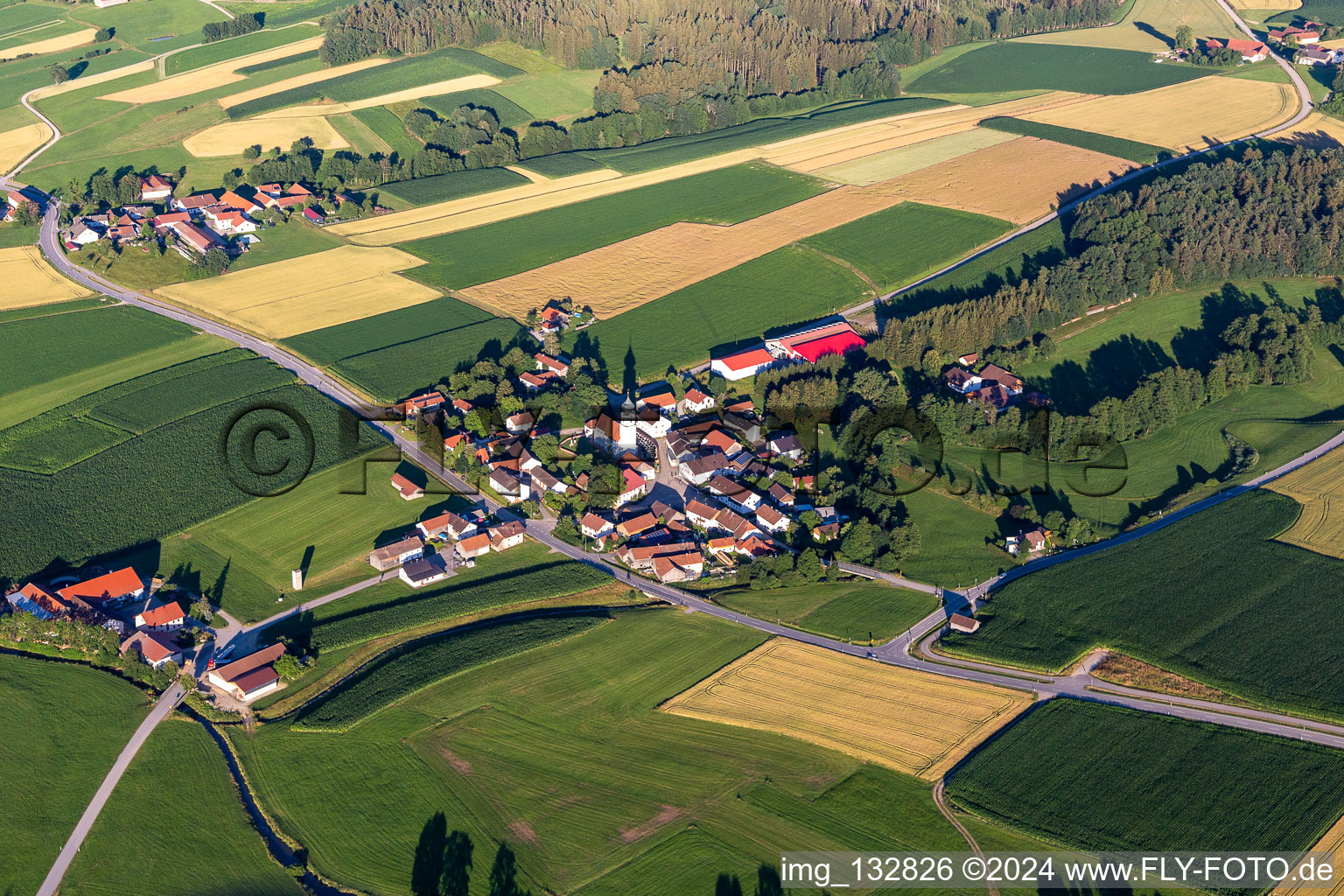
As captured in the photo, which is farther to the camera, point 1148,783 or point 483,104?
point 483,104

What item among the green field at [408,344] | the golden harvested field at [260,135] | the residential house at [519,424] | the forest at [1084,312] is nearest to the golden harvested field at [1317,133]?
the forest at [1084,312]

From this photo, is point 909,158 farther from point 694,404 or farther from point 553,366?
point 553,366

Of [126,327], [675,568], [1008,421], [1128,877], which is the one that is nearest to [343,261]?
[126,327]

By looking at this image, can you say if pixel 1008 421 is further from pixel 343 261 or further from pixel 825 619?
pixel 343 261

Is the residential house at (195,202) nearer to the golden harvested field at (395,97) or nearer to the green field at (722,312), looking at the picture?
the golden harvested field at (395,97)

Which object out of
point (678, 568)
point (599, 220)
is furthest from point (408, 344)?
point (678, 568)

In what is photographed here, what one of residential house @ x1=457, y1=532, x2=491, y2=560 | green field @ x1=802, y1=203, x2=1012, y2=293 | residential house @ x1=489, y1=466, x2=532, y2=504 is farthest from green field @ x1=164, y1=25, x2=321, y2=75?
residential house @ x1=457, y1=532, x2=491, y2=560
